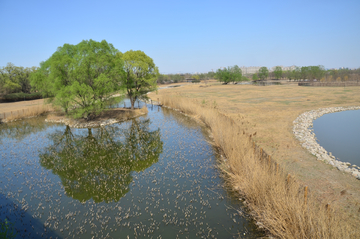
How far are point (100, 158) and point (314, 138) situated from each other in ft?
62.3

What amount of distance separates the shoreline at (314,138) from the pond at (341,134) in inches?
28.8

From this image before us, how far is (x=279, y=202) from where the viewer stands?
23.4 ft

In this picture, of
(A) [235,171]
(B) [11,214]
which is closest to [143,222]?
(A) [235,171]

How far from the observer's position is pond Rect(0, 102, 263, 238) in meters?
8.51

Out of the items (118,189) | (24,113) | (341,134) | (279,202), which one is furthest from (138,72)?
(279,202)

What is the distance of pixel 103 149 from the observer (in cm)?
1828

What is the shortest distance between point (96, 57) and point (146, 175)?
21198 mm

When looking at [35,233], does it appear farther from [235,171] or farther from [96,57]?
[96,57]

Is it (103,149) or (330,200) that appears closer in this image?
(330,200)

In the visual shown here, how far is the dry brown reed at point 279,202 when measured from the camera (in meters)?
5.84

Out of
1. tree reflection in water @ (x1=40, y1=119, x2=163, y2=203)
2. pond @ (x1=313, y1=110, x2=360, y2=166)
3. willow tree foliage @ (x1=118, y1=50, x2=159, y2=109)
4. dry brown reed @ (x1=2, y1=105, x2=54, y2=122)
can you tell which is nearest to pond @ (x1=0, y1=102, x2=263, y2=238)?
tree reflection in water @ (x1=40, y1=119, x2=163, y2=203)

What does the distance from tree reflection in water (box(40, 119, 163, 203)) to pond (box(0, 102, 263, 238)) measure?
7cm

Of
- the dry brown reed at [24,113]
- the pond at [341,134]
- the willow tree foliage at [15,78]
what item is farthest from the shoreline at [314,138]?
the willow tree foliage at [15,78]

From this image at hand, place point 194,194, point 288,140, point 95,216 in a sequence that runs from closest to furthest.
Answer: point 95,216 → point 194,194 → point 288,140
